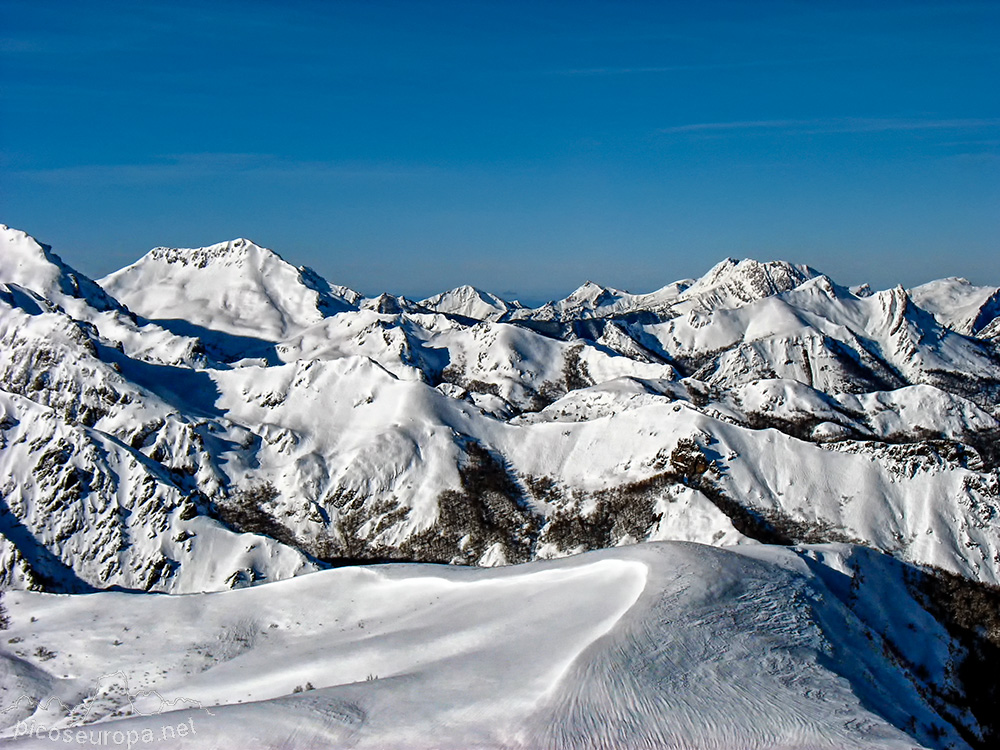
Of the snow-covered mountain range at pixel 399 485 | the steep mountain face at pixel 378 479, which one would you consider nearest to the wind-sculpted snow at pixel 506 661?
the snow-covered mountain range at pixel 399 485

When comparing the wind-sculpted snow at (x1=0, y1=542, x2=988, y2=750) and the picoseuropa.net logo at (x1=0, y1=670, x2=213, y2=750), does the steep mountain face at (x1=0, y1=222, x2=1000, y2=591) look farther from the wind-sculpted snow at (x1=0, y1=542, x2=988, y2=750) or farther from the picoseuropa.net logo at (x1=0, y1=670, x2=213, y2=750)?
the picoseuropa.net logo at (x1=0, y1=670, x2=213, y2=750)

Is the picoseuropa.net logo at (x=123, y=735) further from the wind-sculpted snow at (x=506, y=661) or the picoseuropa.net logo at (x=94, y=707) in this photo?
the picoseuropa.net logo at (x=94, y=707)

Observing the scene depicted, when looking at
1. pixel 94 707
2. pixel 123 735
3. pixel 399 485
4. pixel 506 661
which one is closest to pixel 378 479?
pixel 399 485

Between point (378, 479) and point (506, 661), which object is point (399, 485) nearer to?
point (378, 479)

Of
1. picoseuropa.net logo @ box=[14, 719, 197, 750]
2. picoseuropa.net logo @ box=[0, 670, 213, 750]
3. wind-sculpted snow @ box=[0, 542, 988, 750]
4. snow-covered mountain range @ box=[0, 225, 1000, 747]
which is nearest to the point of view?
picoseuropa.net logo @ box=[14, 719, 197, 750]

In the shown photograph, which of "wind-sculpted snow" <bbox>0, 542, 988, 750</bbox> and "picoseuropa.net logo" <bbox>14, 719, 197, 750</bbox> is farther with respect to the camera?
"wind-sculpted snow" <bbox>0, 542, 988, 750</bbox>

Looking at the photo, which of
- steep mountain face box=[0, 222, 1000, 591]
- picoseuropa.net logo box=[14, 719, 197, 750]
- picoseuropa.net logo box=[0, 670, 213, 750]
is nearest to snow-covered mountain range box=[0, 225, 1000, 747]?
steep mountain face box=[0, 222, 1000, 591]
